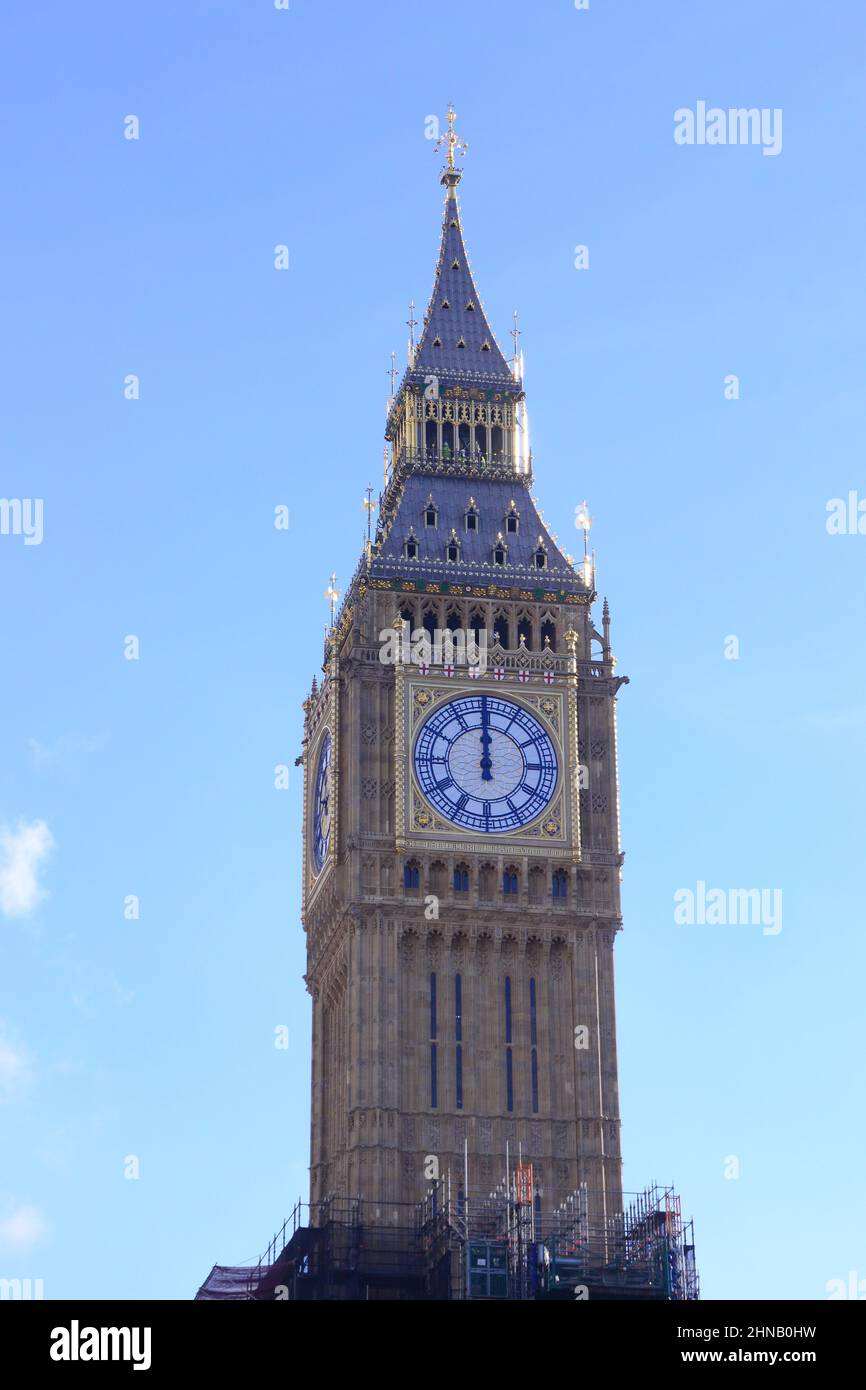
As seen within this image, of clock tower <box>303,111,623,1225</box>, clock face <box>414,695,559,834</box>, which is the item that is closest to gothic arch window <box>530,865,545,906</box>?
clock tower <box>303,111,623,1225</box>

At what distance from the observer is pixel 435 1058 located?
329 ft

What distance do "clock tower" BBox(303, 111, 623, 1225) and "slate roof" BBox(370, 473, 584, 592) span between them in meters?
0.11

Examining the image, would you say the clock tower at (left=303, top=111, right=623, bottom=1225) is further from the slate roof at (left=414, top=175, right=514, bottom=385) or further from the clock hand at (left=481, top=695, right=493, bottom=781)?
the slate roof at (left=414, top=175, right=514, bottom=385)

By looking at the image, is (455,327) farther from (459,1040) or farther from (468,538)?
(459,1040)

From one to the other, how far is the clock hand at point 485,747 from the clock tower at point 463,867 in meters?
0.08

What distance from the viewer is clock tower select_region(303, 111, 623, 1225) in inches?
3920

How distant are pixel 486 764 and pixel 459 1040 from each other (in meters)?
10.6

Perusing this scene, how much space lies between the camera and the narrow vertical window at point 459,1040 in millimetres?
100000

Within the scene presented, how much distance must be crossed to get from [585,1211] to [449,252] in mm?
44135

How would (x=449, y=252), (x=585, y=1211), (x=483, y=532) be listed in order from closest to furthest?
(x=585, y=1211) < (x=483, y=532) < (x=449, y=252)

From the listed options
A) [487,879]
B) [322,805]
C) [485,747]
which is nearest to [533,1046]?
[487,879]
